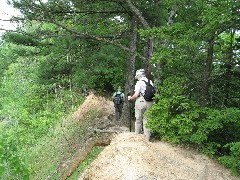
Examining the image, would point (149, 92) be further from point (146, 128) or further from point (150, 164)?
point (150, 164)

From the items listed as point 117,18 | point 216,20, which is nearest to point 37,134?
point 117,18

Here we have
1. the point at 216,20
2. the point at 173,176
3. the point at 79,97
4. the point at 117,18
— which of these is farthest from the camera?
the point at 79,97

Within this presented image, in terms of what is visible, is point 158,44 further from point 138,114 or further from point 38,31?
point 38,31

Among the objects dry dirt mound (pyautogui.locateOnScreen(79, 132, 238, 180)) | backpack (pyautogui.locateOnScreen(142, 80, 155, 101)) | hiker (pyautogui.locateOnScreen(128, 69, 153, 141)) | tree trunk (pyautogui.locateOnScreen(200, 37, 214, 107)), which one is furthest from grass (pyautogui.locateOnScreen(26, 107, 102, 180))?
tree trunk (pyautogui.locateOnScreen(200, 37, 214, 107))

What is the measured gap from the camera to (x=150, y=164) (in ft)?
23.1

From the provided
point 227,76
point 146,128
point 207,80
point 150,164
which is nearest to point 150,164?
point 150,164

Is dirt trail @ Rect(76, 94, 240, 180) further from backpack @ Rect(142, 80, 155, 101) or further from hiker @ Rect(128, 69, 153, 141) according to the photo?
backpack @ Rect(142, 80, 155, 101)

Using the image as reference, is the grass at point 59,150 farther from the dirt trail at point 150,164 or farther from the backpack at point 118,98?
the dirt trail at point 150,164

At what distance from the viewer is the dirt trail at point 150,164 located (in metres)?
6.80

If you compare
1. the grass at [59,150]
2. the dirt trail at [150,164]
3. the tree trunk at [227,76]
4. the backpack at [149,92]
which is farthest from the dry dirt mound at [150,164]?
the grass at [59,150]

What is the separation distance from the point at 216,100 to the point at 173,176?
307 cm

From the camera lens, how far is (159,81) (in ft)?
30.6

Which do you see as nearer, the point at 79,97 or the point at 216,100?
the point at 216,100

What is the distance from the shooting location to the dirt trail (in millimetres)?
6805
